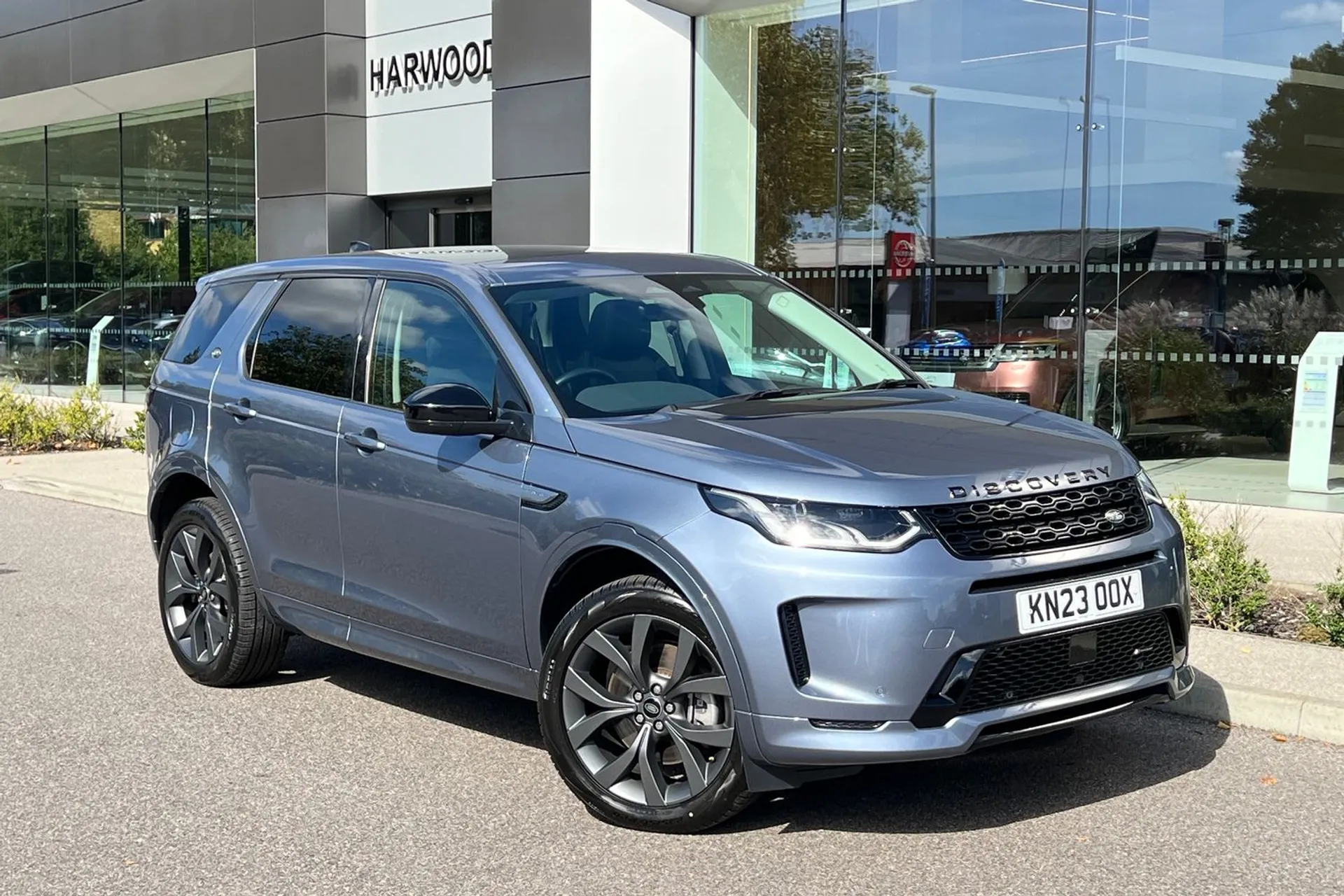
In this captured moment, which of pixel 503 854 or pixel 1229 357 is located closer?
pixel 503 854

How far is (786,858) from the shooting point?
461cm

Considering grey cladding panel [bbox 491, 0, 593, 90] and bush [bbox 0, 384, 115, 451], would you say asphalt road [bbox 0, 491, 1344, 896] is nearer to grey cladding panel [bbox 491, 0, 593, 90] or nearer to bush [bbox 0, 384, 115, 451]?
grey cladding panel [bbox 491, 0, 593, 90]

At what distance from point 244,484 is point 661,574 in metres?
2.54

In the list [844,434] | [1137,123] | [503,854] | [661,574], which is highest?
[1137,123]

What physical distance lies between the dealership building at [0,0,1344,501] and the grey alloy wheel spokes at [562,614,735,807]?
526cm

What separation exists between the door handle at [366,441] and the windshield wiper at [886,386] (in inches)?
71.5

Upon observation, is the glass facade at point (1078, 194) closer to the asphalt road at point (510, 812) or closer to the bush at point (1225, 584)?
the bush at point (1225, 584)

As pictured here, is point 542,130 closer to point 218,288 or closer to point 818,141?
point 818,141

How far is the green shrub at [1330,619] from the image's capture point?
717 cm

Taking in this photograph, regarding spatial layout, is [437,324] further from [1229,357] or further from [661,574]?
[1229,357]

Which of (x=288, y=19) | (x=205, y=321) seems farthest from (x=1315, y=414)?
(x=288, y=19)

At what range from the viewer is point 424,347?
5.92 meters

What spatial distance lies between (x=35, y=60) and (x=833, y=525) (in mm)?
20997

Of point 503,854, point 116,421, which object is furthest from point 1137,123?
point 116,421
